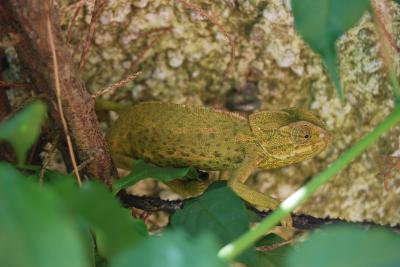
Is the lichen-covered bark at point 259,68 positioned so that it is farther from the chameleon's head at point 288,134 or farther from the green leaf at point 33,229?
the green leaf at point 33,229

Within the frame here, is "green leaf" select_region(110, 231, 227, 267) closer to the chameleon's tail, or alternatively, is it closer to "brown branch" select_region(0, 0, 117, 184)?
"brown branch" select_region(0, 0, 117, 184)

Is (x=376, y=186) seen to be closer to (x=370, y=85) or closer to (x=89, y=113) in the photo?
(x=370, y=85)

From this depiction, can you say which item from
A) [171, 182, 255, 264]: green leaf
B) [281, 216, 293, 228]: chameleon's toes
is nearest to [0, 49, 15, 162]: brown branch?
[171, 182, 255, 264]: green leaf

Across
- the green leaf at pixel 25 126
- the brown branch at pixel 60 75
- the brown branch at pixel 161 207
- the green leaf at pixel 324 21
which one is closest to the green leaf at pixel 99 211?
the green leaf at pixel 25 126

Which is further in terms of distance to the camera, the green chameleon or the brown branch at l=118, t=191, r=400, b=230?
the green chameleon

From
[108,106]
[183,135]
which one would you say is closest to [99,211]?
[183,135]

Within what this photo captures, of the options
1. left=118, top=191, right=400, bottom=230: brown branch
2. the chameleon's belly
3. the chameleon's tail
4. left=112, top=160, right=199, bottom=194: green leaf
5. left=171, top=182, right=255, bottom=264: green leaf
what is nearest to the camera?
left=171, top=182, right=255, bottom=264: green leaf

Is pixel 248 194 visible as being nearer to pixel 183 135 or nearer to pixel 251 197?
pixel 251 197
